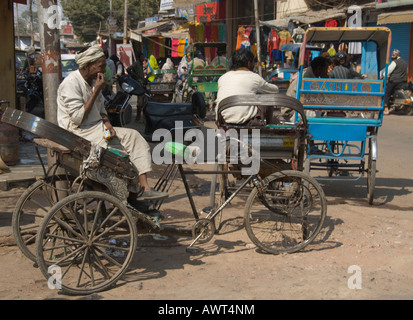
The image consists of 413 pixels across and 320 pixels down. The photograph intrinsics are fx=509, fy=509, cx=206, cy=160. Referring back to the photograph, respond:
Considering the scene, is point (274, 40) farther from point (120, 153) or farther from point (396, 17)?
point (120, 153)

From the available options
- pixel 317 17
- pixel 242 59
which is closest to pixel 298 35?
pixel 317 17

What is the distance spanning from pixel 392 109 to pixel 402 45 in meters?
3.33

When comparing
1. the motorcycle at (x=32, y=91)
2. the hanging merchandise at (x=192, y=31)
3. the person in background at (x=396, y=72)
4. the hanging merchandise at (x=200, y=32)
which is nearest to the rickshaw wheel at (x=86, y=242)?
the motorcycle at (x=32, y=91)

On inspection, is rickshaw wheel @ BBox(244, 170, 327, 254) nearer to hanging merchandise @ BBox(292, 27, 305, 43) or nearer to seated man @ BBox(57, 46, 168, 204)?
seated man @ BBox(57, 46, 168, 204)

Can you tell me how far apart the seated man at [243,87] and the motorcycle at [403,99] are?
1102 cm

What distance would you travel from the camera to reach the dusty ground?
371 centimetres

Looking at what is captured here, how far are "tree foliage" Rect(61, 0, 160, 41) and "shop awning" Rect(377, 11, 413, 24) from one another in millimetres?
36540

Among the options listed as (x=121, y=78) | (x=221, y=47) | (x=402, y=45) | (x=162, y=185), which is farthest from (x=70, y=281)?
(x=402, y=45)

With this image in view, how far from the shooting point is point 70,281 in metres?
3.89

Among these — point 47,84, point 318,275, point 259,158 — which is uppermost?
point 47,84

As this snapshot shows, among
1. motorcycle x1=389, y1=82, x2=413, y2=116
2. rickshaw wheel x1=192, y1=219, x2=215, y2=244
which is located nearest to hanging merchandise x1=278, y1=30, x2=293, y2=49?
motorcycle x1=389, y1=82, x2=413, y2=116

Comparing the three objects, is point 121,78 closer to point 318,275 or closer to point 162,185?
point 162,185

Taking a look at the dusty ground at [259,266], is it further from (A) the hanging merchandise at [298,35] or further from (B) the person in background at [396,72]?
(A) the hanging merchandise at [298,35]

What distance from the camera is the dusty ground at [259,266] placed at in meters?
3.71
